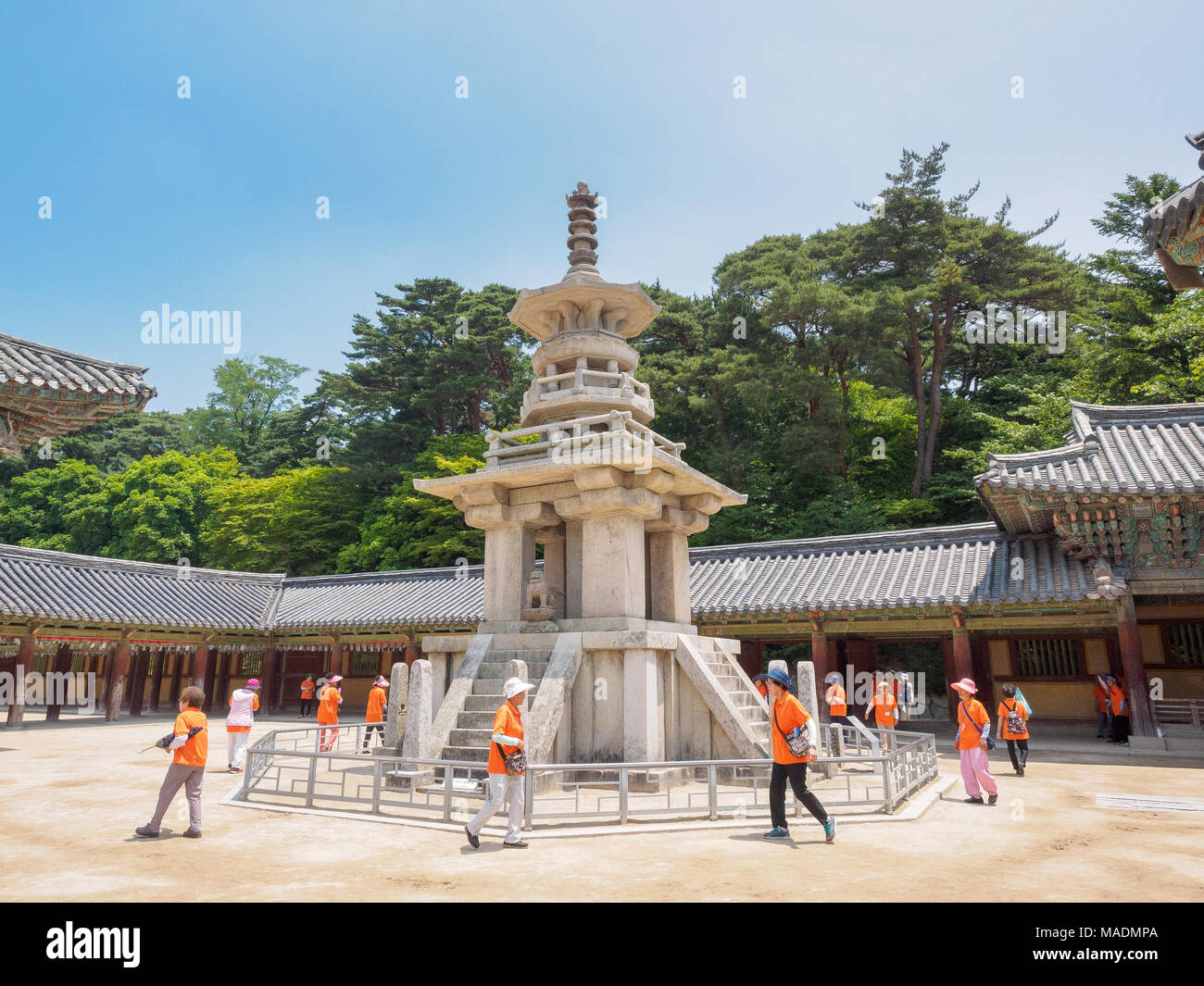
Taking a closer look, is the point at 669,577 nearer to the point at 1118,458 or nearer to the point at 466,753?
the point at 466,753

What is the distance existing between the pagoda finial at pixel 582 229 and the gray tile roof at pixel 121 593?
61.5 feet

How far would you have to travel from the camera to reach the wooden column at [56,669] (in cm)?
2412

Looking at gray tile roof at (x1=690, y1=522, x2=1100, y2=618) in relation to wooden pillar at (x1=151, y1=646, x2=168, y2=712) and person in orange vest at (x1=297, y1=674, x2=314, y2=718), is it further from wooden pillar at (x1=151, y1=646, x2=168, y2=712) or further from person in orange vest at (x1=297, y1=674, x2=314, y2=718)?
wooden pillar at (x1=151, y1=646, x2=168, y2=712)

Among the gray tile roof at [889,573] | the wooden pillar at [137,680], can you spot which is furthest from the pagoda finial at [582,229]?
the wooden pillar at [137,680]

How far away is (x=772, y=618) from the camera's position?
20875 millimetres

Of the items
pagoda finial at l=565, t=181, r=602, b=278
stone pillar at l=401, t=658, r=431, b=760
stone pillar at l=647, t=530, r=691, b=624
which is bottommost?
stone pillar at l=401, t=658, r=431, b=760

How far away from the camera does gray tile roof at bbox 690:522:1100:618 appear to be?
58.1 ft

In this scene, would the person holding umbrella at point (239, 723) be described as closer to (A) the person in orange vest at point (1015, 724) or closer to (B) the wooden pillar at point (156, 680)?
(A) the person in orange vest at point (1015, 724)

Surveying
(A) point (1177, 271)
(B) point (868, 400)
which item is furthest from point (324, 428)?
(A) point (1177, 271)

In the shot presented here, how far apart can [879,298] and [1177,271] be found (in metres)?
27.5

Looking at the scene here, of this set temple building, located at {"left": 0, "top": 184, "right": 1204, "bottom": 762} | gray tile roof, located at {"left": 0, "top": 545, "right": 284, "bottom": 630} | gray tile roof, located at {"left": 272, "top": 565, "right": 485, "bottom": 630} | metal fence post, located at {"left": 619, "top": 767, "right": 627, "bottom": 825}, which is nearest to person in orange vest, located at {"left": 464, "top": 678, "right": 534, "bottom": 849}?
metal fence post, located at {"left": 619, "top": 767, "right": 627, "bottom": 825}

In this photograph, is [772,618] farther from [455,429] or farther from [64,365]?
[455,429]

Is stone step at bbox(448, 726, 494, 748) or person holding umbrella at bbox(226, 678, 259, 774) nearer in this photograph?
stone step at bbox(448, 726, 494, 748)

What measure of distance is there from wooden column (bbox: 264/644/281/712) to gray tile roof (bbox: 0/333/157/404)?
22.3 m
